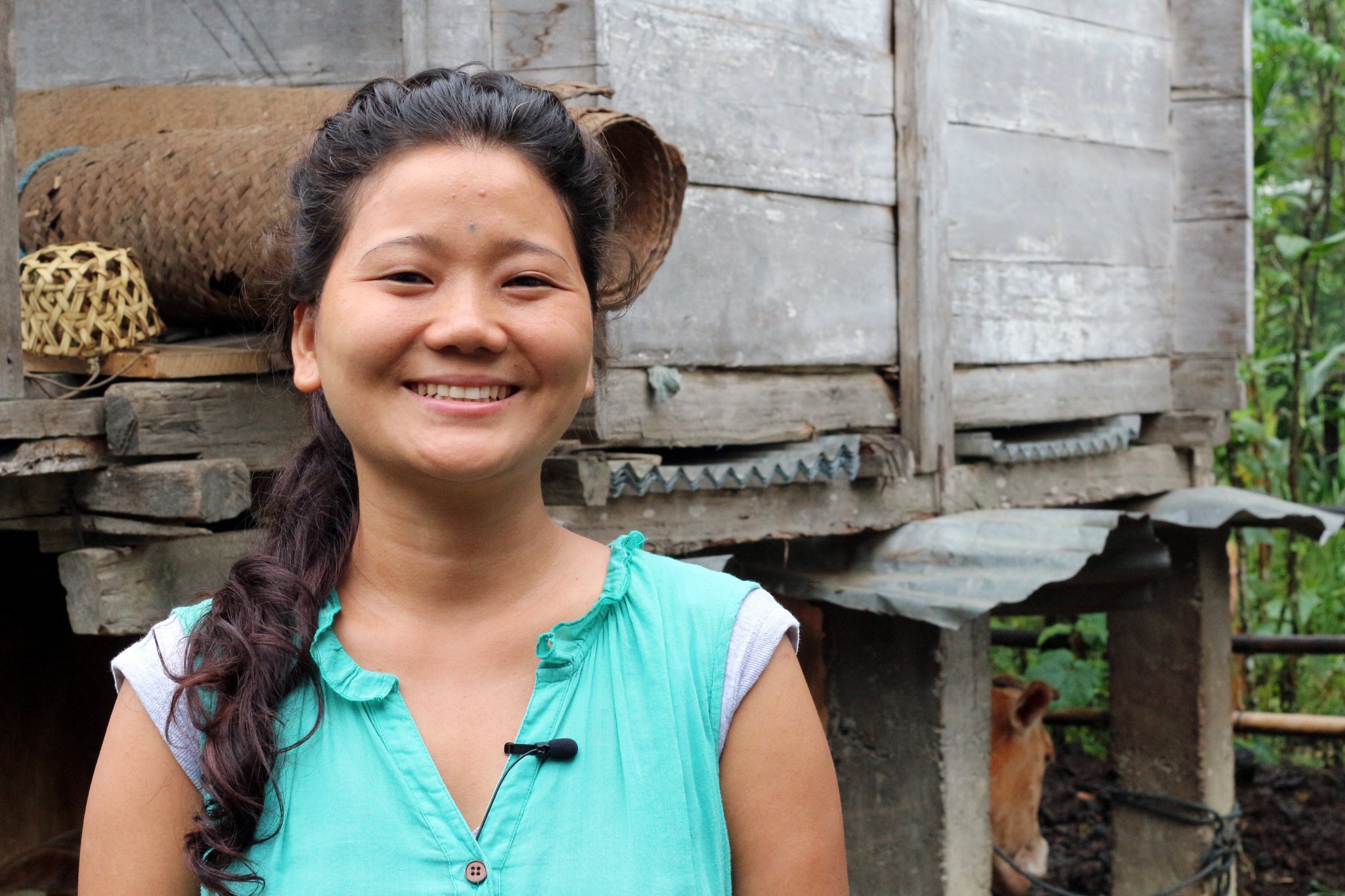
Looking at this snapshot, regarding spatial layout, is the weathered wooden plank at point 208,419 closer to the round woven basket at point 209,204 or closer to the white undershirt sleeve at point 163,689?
the round woven basket at point 209,204

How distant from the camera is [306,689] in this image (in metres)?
1.31

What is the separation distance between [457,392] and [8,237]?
1.41 meters

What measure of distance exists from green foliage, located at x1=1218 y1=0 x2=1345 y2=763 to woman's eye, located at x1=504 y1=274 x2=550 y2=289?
6.72m

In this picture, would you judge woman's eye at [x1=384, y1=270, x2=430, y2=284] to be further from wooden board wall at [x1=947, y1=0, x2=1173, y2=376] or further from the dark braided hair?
wooden board wall at [x1=947, y1=0, x2=1173, y2=376]

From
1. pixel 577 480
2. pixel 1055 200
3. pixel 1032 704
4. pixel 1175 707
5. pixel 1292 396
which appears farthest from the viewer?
pixel 1292 396

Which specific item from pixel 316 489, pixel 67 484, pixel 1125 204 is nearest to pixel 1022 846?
pixel 1125 204

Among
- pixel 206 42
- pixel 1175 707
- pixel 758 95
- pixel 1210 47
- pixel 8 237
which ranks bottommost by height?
pixel 1175 707

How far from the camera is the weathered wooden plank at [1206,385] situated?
4926 millimetres

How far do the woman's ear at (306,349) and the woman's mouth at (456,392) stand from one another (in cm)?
21

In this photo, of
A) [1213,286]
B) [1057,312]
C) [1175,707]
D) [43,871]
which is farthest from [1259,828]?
[43,871]

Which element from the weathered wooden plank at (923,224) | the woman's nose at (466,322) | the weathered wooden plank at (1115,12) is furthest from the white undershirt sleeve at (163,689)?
the weathered wooden plank at (1115,12)

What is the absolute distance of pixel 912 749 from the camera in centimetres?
419

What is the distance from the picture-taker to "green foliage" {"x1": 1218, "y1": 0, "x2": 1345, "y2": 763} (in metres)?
7.46

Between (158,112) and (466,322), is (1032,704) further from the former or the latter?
(466,322)
